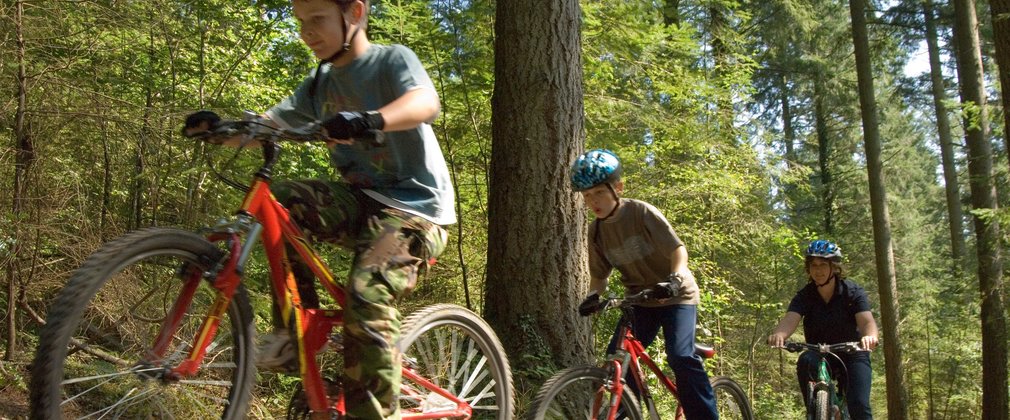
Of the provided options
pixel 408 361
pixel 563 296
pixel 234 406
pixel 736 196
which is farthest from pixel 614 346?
pixel 736 196

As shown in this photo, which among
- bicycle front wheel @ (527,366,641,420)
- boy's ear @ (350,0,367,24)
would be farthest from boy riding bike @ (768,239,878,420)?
boy's ear @ (350,0,367,24)

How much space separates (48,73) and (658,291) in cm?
435

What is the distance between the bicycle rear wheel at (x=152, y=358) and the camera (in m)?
1.99

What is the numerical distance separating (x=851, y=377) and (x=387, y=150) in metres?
4.51

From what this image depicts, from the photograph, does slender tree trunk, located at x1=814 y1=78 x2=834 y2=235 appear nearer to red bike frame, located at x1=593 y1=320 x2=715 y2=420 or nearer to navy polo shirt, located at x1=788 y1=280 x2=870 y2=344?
navy polo shirt, located at x1=788 y1=280 x2=870 y2=344

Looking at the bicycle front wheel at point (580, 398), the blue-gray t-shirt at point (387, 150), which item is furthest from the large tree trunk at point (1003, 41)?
the blue-gray t-shirt at point (387, 150)

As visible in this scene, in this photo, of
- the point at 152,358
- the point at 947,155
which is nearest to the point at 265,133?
the point at 152,358

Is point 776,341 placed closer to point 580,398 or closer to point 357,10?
point 580,398

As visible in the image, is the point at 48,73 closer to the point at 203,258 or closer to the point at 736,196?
the point at 203,258

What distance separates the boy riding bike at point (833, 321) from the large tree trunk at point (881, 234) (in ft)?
36.6

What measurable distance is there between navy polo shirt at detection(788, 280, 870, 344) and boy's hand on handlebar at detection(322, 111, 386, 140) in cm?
480

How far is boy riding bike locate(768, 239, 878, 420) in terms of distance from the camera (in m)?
5.88

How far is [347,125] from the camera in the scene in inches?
95.7

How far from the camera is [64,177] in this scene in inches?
213
